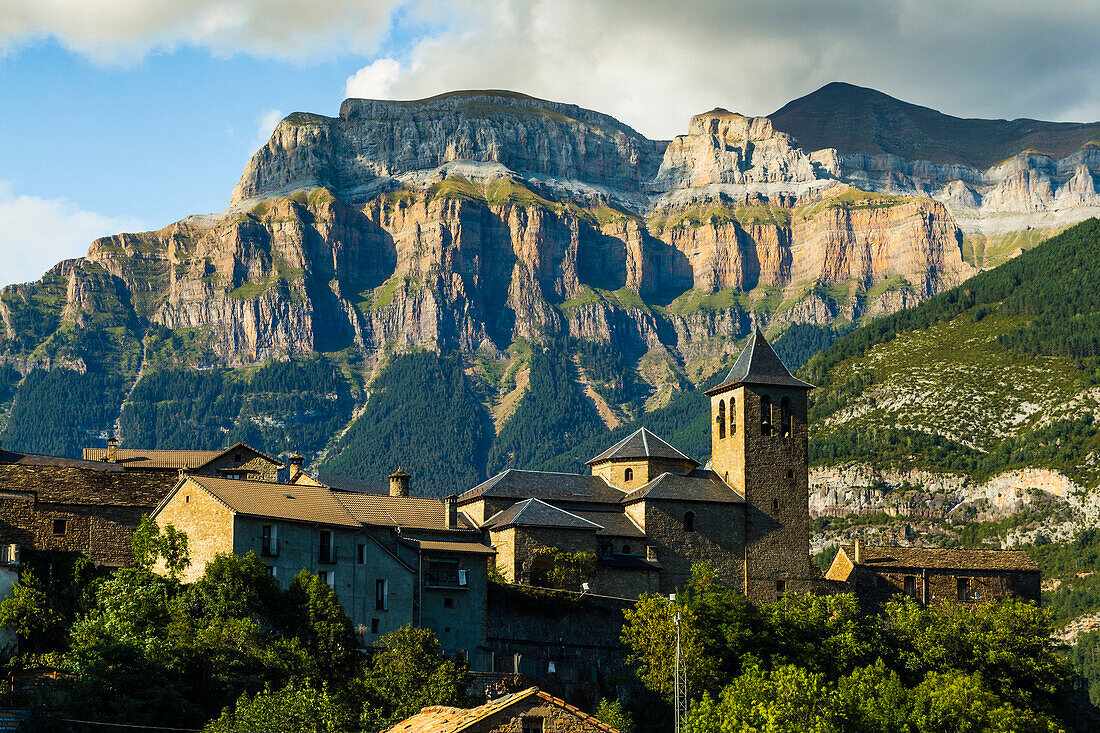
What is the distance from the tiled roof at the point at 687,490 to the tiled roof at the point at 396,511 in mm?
14547

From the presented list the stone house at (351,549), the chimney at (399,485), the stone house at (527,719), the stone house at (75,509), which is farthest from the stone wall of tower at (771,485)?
the stone house at (527,719)

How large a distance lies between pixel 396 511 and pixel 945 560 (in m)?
41.0

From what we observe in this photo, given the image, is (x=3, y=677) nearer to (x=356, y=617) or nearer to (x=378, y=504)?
(x=356, y=617)

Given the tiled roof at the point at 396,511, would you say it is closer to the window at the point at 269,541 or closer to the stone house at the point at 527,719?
the window at the point at 269,541

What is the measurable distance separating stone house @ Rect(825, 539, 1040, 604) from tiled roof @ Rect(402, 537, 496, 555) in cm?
3051

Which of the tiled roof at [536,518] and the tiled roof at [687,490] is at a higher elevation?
the tiled roof at [687,490]

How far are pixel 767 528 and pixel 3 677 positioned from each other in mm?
54368

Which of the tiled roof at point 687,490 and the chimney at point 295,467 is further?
the tiled roof at point 687,490

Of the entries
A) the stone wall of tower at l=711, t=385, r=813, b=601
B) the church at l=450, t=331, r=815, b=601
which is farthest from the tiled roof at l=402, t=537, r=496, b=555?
the stone wall of tower at l=711, t=385, r=813, b=601

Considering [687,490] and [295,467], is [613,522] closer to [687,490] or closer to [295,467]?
[687,490]

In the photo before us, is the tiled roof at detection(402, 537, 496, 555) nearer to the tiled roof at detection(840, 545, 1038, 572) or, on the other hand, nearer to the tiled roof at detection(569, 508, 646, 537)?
the tiled roof at detection(569, 508, 646, 537)

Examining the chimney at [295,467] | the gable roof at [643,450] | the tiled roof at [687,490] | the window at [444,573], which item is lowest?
the window at [444,573]

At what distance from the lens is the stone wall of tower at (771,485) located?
104m

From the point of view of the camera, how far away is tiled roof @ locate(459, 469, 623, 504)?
4045 inches
